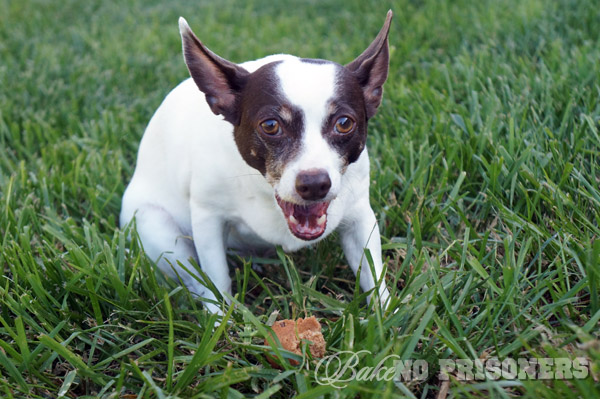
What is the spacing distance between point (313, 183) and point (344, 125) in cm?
29

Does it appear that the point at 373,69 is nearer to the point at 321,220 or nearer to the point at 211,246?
the point at 321,220


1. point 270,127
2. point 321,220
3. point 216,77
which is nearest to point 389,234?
point 321,220

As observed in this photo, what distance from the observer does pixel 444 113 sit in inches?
141

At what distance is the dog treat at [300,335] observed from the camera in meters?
2.04

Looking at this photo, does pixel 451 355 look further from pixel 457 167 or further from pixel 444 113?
pixel 444 113

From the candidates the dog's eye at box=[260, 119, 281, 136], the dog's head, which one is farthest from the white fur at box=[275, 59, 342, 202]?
the dog's eye at box=[260, 119, 281, 136]

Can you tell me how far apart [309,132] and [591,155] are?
1406mm

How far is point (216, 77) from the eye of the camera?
94.9 inches

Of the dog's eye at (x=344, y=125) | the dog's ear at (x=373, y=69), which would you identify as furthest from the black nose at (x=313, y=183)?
the dog's ear at (x=373, y=69)

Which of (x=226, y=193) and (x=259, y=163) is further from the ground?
(x=259, y=163)

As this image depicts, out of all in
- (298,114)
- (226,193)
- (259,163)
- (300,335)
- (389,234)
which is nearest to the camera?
(300,335)

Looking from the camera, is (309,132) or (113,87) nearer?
(309,132)

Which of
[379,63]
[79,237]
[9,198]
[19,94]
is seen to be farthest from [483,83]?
[19,94]

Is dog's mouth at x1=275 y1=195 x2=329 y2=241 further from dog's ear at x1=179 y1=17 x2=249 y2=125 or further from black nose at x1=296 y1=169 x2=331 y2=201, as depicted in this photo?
dog's ear at x1=179 y1=17 x2=249 y2=125
